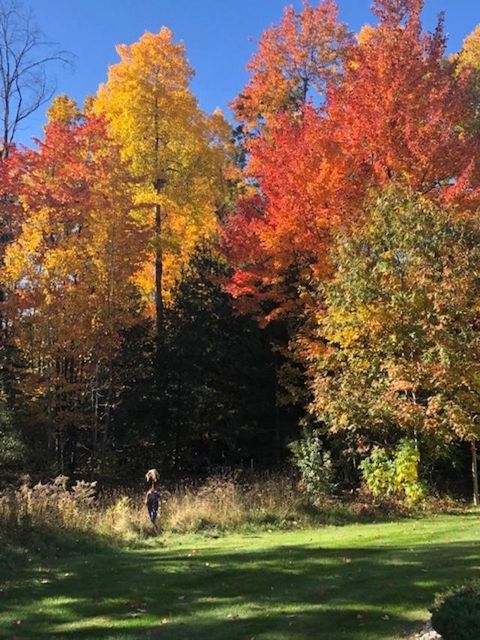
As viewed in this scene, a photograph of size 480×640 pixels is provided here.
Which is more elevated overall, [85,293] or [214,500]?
[85,293]

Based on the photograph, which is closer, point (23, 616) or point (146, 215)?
point (23, 616)

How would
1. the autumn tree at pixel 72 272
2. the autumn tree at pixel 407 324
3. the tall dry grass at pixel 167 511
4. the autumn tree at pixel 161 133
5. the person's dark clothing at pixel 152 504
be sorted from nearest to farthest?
the tall dry grass at pixel 167 511
the person's dark clothing at pixel 152 504
the autumn tree at pixel 407 324
the autumn tree at pixel 72 272
the autumn tree at pixel 161 133

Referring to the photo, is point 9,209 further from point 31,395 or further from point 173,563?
point 173,563

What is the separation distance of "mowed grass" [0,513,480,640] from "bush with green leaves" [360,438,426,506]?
12.4 feet

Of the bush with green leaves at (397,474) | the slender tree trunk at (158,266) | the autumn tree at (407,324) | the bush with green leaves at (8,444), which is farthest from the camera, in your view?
the slender tree trunk at (158,266)

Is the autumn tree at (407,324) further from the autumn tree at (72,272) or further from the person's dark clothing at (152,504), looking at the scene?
the autumn tree at (72,272)

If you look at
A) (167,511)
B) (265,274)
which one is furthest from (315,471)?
(265,274)

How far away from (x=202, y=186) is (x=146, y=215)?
2306 mm

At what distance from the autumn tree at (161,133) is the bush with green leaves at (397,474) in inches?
396

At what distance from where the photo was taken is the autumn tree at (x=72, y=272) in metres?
18.0

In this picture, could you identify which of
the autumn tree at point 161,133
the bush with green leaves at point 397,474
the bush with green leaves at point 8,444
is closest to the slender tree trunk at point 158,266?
the autumn tree at point 161,133

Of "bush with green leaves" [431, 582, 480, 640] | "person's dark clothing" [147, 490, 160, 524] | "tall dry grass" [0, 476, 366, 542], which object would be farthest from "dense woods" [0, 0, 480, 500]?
"bush with green leaves" [431, 582, 480, 640]

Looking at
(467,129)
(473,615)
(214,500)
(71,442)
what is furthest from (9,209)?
(473,615)

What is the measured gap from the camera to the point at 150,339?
22.8 meters
